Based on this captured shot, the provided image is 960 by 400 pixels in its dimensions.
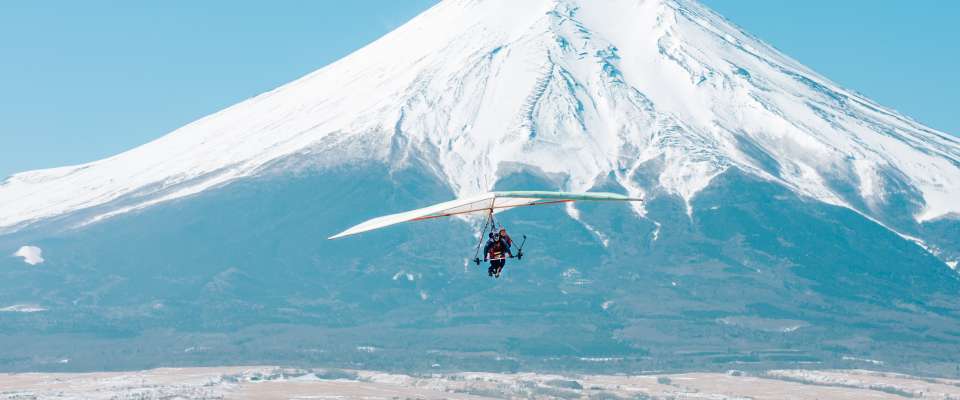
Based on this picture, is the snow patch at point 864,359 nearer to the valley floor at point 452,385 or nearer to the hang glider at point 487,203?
the valley floor at point 452,385

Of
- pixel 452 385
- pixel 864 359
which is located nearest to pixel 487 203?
pixel 452 385

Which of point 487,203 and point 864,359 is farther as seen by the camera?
point 864,359

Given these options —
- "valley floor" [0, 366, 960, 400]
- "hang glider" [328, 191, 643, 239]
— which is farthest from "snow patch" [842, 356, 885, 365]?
"hang glider" [328, 191, 643, 239]

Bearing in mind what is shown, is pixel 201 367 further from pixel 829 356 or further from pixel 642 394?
pixel 829 356

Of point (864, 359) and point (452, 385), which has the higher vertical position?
point (864, 359)


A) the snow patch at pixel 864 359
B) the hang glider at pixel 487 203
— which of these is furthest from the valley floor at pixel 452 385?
the hang glider at pixel 487 203

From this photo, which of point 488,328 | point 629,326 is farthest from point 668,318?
point 488,328

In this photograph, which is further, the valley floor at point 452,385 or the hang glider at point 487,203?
the valley floor at point 452,385

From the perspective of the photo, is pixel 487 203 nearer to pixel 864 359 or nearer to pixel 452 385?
Answer: pixel 452 385
